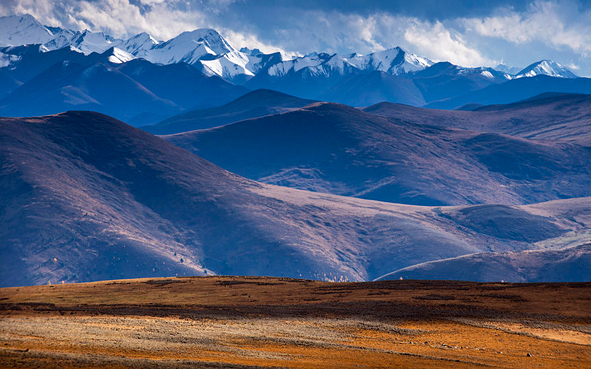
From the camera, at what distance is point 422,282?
77.6 meters

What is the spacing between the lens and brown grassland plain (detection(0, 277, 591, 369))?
37438mm

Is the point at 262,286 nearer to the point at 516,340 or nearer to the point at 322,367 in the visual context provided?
the point at 516,340

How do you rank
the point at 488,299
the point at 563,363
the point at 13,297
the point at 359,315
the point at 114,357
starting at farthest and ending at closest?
the point at 13,297 → the point at 488,299 → the point at 359,315 → the point at 563,363 → the point at 114,357

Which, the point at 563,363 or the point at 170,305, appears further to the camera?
the point at 170,305

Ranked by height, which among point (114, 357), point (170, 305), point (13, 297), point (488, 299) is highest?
point (114, 357)

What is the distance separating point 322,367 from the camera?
35812mm

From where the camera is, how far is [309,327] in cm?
4988

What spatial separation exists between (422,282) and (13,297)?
45237 millimetres

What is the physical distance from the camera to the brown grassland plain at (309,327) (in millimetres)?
37438

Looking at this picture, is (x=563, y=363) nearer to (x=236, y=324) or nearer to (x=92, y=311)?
(x=236, y=324)

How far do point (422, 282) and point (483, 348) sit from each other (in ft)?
111

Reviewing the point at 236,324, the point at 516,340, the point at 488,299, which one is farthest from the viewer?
the point at 488,299

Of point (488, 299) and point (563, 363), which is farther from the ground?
point (563, 363)

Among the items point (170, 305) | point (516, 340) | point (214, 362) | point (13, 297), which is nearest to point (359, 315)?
point (516, 340)
